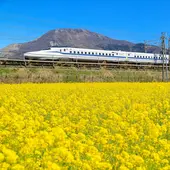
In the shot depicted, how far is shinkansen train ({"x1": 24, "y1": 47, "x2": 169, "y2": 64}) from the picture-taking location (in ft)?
105

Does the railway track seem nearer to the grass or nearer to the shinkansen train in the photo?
the shinkansen train

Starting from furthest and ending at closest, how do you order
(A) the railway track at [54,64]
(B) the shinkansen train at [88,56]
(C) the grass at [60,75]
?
(B) the shinkansen train at [88,56]
(A) the railway track at [54,64]
(C) the grass at [60,75]

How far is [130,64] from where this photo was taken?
38188 millimetres

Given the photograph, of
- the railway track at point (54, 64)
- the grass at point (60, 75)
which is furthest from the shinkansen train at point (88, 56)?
the grass at point (60, 75)

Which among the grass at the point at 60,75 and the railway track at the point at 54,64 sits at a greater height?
the railway track at the point at 54,64

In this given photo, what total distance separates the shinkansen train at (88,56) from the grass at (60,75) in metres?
2.80

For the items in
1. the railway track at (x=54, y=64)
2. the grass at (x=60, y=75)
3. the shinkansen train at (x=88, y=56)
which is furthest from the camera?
the shinkansen train at (x=88, y=56)

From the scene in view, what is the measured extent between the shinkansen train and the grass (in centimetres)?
280

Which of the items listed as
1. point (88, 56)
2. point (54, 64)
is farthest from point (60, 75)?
point (88, 56)

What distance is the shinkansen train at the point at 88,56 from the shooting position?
3189cm

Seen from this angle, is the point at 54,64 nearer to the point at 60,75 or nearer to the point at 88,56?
the point at 60,75

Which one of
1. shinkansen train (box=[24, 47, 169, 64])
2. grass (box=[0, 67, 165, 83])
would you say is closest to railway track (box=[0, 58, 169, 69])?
shinkansen train (box=[24, 47, 169, 64])

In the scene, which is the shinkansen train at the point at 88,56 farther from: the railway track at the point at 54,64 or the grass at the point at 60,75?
the grass at the point at 60,75

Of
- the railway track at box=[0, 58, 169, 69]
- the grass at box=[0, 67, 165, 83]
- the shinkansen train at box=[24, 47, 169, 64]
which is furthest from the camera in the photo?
the shinkansen train at box=[24, 47, 169, 64]
